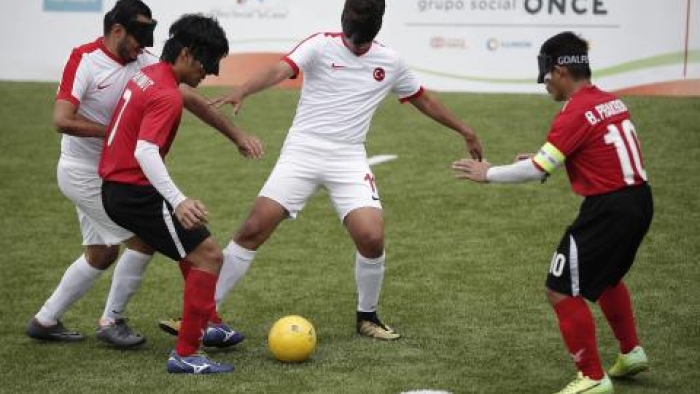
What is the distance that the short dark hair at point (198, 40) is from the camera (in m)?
6.28

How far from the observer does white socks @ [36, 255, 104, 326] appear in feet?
23.1

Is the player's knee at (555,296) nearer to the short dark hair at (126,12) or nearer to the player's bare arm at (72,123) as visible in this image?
the player's bare arm at (72,123)

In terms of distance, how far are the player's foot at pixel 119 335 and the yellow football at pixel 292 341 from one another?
953mm

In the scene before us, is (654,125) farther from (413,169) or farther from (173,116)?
(173,116)

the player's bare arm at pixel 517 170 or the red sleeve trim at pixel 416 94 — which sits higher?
the red sleeve trim at pixel 416 94

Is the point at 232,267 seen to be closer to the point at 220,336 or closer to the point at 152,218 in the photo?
the point at 220,336

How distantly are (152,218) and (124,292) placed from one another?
906 mm

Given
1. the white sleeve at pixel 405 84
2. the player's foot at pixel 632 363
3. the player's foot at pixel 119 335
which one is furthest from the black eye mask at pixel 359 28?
the player's foot at pixel 632 363

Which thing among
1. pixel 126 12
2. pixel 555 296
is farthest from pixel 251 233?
pixel 555 296

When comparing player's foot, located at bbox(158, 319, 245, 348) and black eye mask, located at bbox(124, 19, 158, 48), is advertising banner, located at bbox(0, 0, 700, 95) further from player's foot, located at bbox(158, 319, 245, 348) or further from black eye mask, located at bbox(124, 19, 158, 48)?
player's foot, located at bbox(158, 319, 245, 348)

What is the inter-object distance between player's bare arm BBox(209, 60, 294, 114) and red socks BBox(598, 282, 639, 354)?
2.37 metres

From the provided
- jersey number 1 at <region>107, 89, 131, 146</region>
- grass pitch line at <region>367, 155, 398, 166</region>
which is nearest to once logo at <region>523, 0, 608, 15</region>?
grass pitch line at <region>367, 155, 398, 166</region>

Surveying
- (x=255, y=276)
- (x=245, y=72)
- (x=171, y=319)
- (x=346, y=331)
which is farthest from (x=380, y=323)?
(x=245, y=72)

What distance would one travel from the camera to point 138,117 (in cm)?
631
